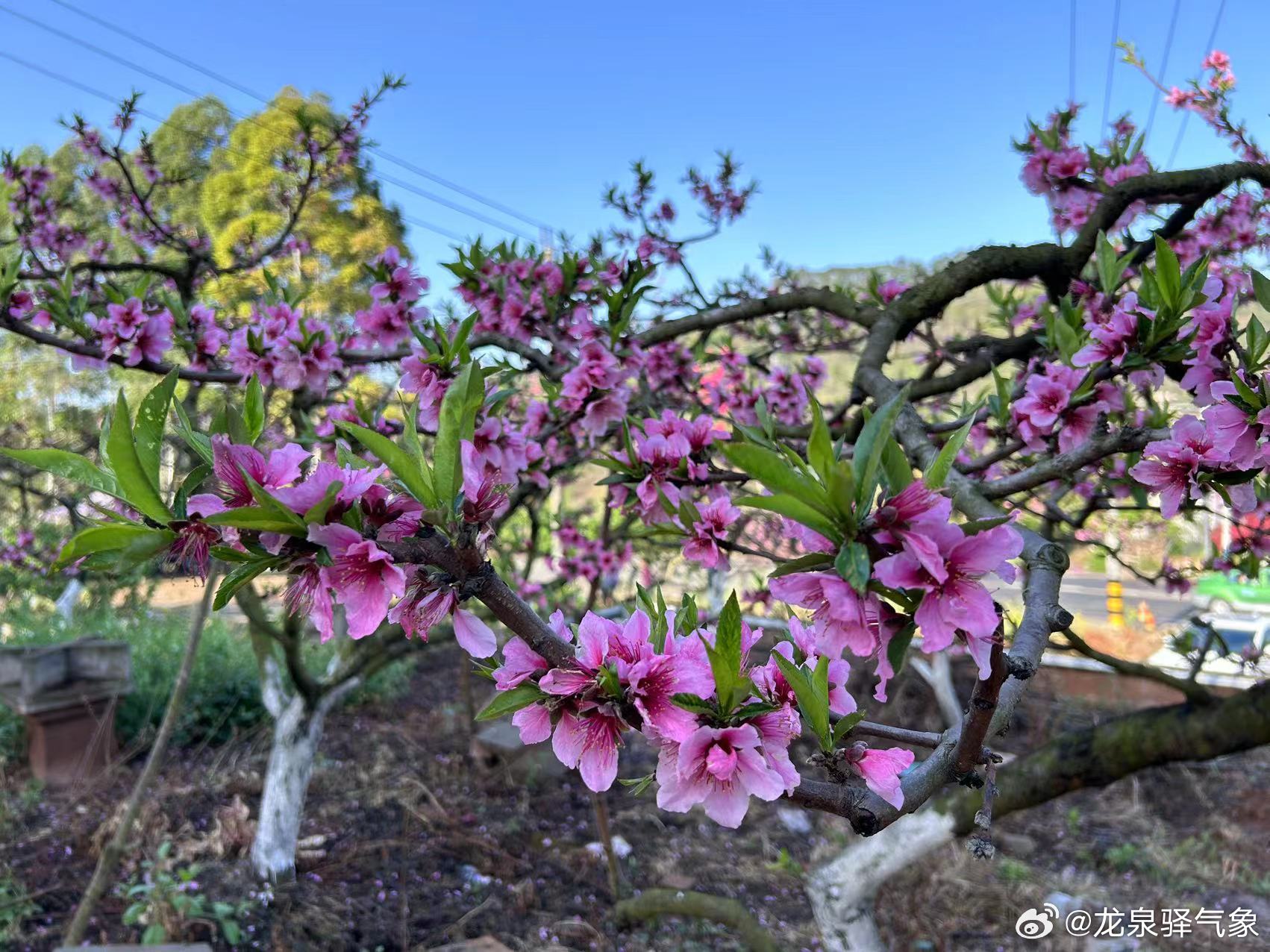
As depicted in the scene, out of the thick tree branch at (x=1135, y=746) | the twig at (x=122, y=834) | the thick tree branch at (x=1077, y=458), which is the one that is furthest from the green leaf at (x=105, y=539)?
the thick tree branch at (x=1135, y=746)

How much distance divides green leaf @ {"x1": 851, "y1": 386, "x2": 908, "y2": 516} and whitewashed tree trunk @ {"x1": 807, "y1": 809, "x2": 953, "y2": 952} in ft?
6.78

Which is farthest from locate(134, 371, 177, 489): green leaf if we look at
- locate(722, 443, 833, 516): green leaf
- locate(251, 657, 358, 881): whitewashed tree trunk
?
locate(251, 657, 358, 881): whitewashed tree trunk

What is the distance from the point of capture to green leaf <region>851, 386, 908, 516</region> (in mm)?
549

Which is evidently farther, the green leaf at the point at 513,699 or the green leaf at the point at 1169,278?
the green leaf at the point at 1169,278

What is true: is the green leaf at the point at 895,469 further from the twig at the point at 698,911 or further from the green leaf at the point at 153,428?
the twig at the point at 698,911

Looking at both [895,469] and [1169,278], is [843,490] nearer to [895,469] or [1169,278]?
[895,469]

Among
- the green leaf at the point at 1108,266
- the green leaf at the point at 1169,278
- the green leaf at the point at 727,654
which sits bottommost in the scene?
the green leaf at the point at 727,654

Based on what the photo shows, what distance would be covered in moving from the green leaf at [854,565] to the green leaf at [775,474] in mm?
31

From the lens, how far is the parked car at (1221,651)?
8.34ft

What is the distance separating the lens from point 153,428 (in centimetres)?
62

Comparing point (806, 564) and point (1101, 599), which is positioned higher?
point (1101, 599)

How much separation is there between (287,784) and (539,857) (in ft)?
3.90

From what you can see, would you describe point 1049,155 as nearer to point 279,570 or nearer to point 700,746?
point 700,746

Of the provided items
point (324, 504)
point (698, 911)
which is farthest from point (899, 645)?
point (698, 911)
